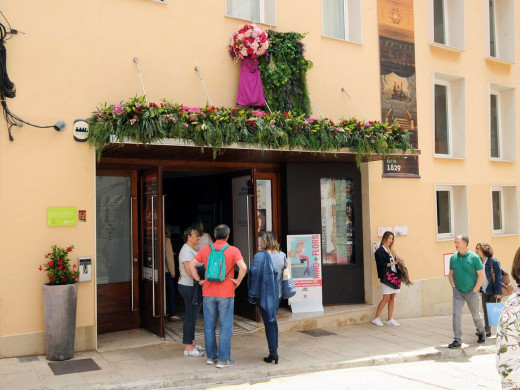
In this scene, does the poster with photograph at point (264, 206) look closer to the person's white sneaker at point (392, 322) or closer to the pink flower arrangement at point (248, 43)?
the pink flower arrangement at point (248, 43)

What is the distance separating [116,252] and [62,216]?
1.72 m

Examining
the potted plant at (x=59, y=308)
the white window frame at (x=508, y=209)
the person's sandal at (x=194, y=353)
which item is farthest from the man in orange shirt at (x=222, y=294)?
the white window frame at (x=508, y=209)

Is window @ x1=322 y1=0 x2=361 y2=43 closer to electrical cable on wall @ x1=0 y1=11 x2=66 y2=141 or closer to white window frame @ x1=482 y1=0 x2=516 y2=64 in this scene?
white window frame @ x1=482 y1=0 x2=516 y2=64

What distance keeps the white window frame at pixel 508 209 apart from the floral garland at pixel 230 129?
6098 millimetres

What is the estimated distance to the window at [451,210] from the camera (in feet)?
43.9

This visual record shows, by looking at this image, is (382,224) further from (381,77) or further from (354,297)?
(381,77)

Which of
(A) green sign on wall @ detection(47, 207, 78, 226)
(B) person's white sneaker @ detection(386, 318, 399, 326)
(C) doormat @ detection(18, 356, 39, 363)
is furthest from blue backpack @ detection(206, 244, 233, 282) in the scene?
(B) person's white sneaker @ detection(386, 318, 399, 326)

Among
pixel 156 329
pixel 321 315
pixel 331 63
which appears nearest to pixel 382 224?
pixel 321 315

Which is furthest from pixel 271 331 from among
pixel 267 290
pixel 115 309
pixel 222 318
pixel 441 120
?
pixel 441 120

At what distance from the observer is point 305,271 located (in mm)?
10750

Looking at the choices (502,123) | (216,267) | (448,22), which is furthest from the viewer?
(502,123)

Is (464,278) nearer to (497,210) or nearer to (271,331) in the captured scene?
(271,331)

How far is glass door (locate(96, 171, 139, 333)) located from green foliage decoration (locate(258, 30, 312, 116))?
3054 mm

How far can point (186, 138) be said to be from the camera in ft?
27.0
